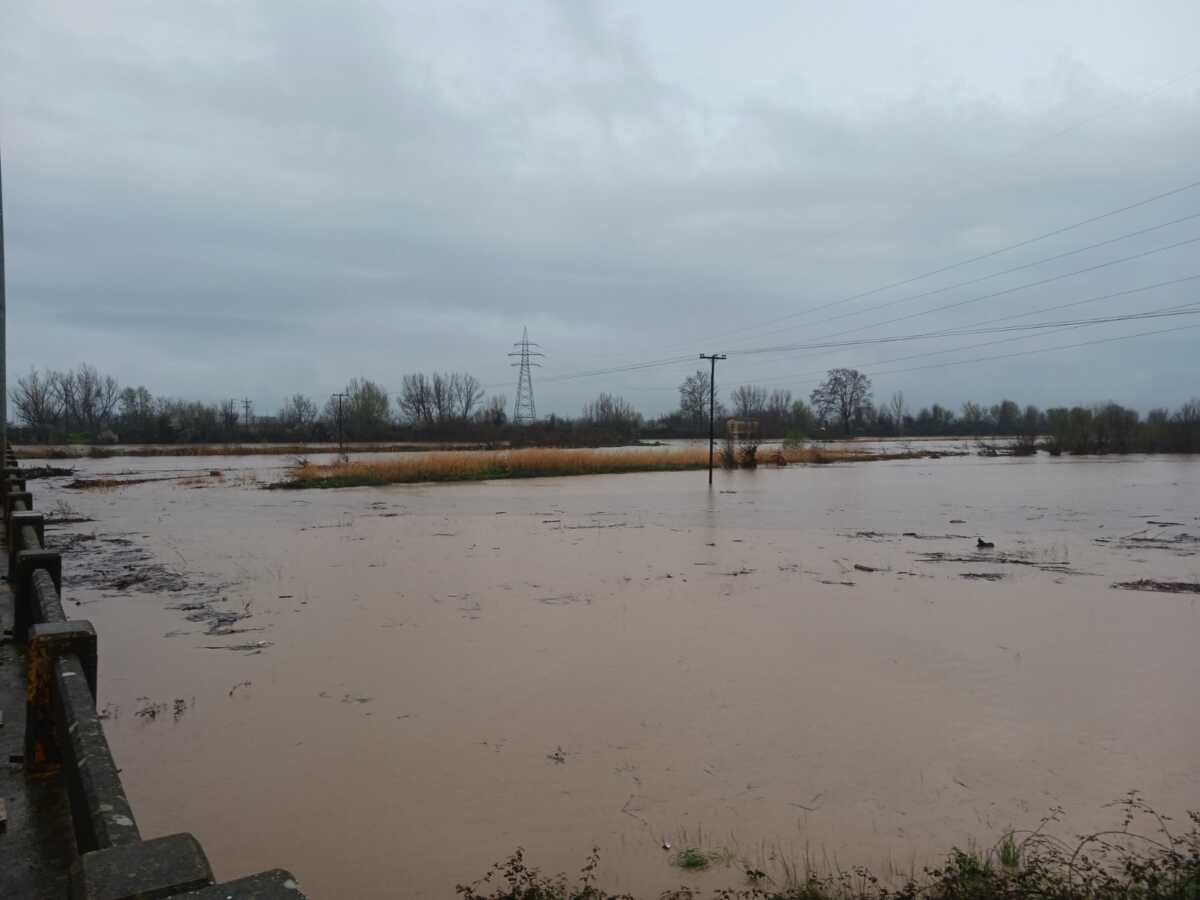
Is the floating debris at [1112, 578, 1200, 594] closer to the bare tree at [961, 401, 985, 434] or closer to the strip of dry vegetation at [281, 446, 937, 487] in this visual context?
the strip of dry vegetation at [281, 446, 937, 487]

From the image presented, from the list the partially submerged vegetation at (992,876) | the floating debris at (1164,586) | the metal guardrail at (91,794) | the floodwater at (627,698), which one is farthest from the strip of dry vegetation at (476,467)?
the metal guardrail at (91,794)

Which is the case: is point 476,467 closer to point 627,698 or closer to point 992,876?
point 627,698

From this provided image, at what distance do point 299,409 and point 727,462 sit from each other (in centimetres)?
6632

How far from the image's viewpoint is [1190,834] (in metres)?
4.18

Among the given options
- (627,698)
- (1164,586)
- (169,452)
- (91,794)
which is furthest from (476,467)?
(169,452)

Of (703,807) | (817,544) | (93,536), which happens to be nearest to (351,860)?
(703,807)

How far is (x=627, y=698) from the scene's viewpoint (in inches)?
251

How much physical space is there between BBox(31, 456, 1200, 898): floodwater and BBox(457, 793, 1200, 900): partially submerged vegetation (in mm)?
128

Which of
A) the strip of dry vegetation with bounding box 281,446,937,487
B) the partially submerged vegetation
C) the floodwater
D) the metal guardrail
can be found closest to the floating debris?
the floodwater

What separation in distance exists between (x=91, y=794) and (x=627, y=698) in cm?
485

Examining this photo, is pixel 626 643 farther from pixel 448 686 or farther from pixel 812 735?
pixel 812 735

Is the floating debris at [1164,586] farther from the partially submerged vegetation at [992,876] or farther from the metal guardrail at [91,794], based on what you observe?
the metal guardrail at [91,794]

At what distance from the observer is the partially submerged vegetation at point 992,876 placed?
3.49 m

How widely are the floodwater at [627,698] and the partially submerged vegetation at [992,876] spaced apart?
0.13m
